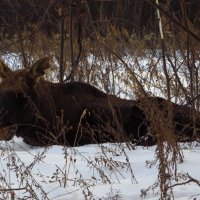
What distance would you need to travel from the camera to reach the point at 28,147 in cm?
600

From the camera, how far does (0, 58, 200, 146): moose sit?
6.03 meters

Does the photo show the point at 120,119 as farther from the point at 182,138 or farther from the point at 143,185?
the point at 143,185

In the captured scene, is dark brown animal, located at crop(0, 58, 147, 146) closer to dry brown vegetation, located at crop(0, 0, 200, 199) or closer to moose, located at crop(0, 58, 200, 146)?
moose, located at crop(0, 58, 200, 146)

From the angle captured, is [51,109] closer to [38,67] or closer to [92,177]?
[38,67]

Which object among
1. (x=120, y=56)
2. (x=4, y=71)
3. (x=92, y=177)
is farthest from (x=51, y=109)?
(x=92, y=177)

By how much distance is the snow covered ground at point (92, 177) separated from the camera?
363cm

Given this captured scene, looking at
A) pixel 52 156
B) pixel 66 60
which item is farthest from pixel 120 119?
pixel 66 60

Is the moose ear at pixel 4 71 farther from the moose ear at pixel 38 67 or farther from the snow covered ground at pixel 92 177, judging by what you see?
the snow covered ground at pixel 92 177

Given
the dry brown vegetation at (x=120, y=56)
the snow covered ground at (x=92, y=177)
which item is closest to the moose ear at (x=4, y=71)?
the dry brown vegetation at (x=120, y=56)

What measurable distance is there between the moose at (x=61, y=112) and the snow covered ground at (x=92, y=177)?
0.94 meters

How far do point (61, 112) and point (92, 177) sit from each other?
8.03 feet

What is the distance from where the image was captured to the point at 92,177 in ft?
13.1

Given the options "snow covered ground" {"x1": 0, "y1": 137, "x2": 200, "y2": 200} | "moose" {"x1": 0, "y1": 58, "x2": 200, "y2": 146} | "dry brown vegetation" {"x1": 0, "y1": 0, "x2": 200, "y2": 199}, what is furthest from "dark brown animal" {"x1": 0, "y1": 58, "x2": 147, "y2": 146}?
"snow covered ground" {"x1": 0, "y1": 137, "x2": 200, "y2": 200}

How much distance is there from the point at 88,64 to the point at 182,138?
357 cm
